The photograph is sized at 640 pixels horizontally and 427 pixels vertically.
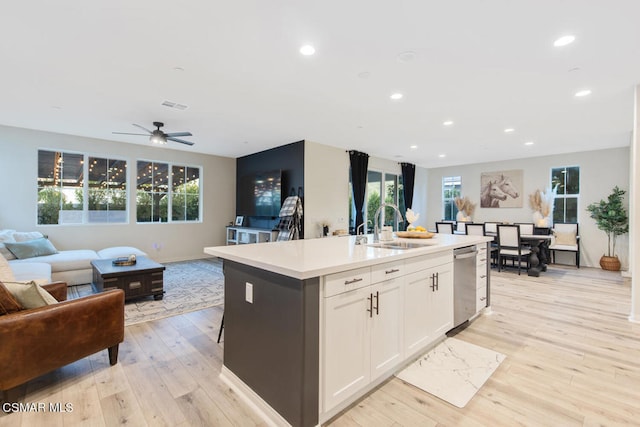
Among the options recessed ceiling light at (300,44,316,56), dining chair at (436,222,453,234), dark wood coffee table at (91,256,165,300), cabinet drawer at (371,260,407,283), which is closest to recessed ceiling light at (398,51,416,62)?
recessed ceiling light at (300,44,316,56)

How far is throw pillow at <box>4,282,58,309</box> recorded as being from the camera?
194cm

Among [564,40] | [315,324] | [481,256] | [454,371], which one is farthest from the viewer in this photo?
[481,256]

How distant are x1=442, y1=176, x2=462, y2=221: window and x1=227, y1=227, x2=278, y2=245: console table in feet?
19.0

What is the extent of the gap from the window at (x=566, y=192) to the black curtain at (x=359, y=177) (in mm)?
4686

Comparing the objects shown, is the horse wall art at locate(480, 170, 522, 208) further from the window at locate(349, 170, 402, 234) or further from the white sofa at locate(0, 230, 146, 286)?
the white sofa at locate(0, 230, 146, 286)

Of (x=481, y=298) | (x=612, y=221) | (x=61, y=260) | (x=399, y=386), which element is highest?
(x=612, y=221)

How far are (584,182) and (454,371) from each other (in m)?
7.16

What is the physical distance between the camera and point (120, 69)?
3.02 meters

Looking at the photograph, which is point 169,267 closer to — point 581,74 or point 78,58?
point 78,58

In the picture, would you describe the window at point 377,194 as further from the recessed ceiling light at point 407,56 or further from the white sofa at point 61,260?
the white sofa at point 61,260

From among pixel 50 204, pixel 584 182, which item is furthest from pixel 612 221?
pixel 50 204

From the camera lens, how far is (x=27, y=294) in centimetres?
196

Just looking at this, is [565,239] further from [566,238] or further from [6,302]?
[6,302]

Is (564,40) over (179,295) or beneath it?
over
